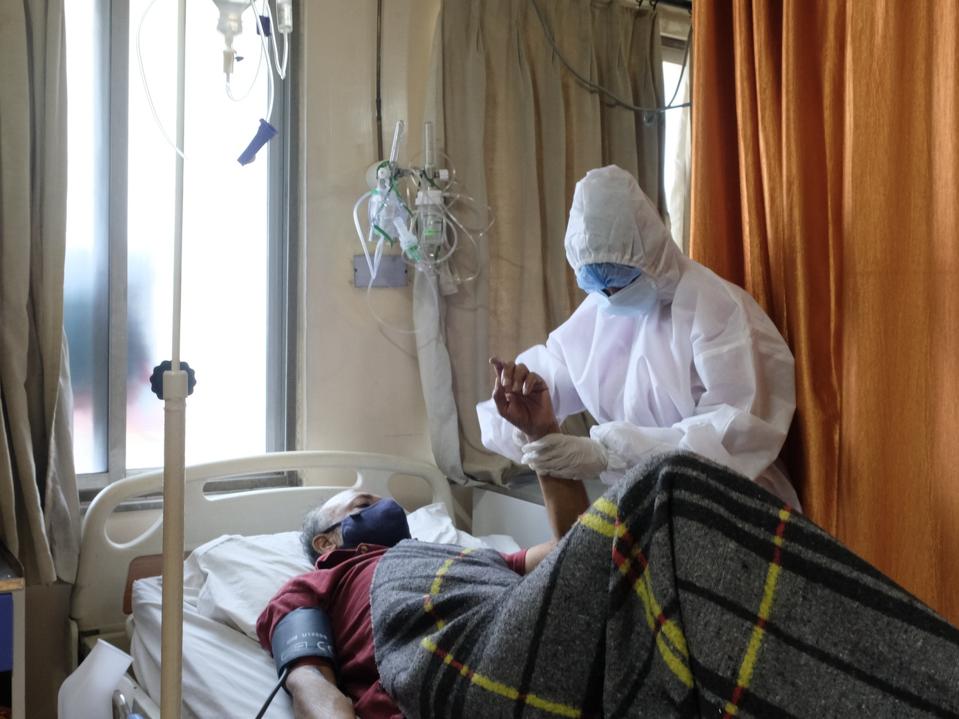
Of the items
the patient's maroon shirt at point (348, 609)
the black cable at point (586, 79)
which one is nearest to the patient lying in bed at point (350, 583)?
the patient's maroon shirt at point (348, 609)

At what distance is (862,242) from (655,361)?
504 mm

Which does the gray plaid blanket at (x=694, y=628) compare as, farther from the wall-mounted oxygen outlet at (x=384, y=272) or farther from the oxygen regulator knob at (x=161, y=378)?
the wall-mounted oxygen outlet at (x=384, y=272)

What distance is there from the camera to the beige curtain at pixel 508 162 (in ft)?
8.40

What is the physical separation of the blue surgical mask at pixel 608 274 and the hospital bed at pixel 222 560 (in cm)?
73

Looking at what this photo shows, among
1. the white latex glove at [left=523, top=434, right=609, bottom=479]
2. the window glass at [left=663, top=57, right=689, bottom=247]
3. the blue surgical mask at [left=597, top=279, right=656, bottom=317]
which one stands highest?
the window glass at [left=663, top=57, right=689, bottom=247]

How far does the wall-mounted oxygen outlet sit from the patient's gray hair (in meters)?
0.82

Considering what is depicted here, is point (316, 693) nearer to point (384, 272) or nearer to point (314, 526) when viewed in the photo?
point (314, 526)

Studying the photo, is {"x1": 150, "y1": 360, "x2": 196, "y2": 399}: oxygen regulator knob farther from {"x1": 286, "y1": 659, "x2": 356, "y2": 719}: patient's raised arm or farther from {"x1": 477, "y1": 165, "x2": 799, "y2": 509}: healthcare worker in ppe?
{"x1": 477, "y1": 165, "x2": 799, "y2": 509}: healthcare worker in ppe

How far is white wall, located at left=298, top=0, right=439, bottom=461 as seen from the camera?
2467mm

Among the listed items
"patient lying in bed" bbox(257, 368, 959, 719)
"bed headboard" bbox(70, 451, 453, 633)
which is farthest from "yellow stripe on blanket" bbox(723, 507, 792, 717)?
"bed headboard" bbox(70, 451, 453, 633)

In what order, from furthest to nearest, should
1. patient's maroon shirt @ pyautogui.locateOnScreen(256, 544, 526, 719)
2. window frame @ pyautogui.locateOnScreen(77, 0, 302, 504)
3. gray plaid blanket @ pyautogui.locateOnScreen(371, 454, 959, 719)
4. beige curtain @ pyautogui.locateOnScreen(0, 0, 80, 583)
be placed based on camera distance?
window frame @ pyautogui.locateOnScreen(77, 0, 302, 504) < beige curtain @ pyautogui.locateOnScreen(0, 0, 80, 583) < patient's maroon shirt @ pyautogui.locateOnScreen(256, 544, 526, 719) < gray plaid blanket @ pyautogui.locateOnScreen(371, 454, 959, 719)

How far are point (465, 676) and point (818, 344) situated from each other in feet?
3.03

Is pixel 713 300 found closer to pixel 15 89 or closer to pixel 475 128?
pixel 475 128

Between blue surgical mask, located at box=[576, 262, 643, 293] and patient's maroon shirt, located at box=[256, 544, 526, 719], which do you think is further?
blue surgical mask, located at box=[576, 262, 643, 293]
